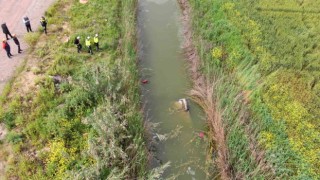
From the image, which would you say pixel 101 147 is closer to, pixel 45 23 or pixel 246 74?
pixel 246 74

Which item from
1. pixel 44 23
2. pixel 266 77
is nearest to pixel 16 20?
pixel 44 23

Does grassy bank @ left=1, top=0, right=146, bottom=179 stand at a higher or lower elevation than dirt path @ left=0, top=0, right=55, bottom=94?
lower

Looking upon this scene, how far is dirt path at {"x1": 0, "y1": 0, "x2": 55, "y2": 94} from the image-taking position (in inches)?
692

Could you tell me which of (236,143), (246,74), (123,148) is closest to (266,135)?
(236,143)

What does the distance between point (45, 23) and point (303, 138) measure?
16061mm

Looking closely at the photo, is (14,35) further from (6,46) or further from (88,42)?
(88,42)

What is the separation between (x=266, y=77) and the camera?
55.2ft

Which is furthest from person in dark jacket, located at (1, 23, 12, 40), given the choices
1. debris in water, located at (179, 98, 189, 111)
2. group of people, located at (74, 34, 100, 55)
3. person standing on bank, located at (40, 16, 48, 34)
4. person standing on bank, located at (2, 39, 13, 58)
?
debris in water, located at (179, 98, 189, 111)

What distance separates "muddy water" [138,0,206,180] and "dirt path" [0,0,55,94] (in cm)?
697

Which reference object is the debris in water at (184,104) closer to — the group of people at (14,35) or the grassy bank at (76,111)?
the grassy bank at (76,111)

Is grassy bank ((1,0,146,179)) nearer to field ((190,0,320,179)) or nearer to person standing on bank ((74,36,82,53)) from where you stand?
person standing on bank ((74,36,82,53))

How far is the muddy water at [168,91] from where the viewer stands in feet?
49.5

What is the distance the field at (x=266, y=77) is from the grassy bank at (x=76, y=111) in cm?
445

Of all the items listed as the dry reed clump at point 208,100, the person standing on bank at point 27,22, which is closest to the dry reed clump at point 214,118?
the dry reed clump at point 208,100
